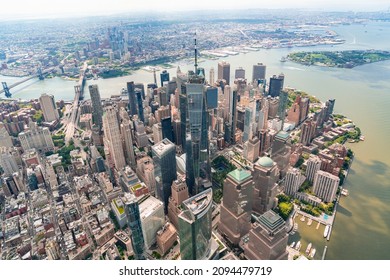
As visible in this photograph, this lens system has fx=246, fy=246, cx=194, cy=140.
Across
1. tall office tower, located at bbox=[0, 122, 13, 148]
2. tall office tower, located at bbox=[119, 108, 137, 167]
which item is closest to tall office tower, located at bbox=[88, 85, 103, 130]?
tall office tower, located at bbox=[119, 108, 137, 167]

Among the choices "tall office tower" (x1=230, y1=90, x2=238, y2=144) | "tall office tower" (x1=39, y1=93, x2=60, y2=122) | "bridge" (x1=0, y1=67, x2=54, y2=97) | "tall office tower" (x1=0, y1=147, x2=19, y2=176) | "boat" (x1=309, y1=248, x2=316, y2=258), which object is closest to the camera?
"boat" (x1=309, y1=248, x2=316, y2=258)

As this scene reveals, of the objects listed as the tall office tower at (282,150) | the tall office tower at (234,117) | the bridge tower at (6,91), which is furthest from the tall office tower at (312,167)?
the bridge tower at (6,91)

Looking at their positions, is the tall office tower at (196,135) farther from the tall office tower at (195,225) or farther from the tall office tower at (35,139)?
the tall office tower at (35,139)

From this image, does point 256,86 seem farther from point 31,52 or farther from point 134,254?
point 31,52

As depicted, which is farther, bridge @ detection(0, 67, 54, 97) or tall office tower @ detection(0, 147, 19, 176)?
bridge @ detection(0, 67, 54, 97)

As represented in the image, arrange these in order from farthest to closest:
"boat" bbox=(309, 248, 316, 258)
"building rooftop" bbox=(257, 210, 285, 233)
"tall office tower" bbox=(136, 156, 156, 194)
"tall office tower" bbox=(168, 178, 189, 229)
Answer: "tall office tower" bbox=(136, 156, 156, 194), "tall office tower" bbox=(168, 178, 189, 229), "boat" bbox=(309, 248, 316, 258), "building rooftop" bbox=(257, 210, 285, 233)

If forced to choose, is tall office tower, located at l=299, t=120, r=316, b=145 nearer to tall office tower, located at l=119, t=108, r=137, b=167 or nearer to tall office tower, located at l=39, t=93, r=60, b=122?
tall office tower, located at l=119, t=108, r=137, b=167

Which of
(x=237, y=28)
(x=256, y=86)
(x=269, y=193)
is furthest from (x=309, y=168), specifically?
(x=237, y=28)

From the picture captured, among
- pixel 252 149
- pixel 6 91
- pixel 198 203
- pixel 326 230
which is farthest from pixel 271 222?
pixel 6 91
